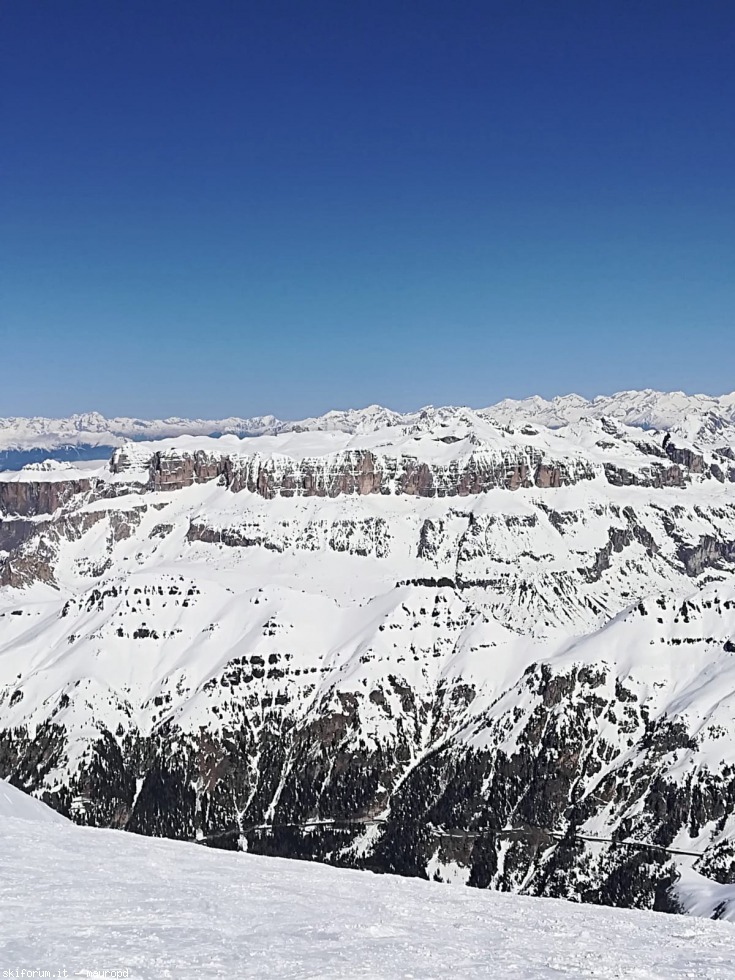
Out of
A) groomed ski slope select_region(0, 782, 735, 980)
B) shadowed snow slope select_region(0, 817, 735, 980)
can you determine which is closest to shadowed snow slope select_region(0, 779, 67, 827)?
groomed ski slope select_region(0, 782, 735, 980)

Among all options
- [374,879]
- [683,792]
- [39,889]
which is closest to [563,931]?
[374,879]

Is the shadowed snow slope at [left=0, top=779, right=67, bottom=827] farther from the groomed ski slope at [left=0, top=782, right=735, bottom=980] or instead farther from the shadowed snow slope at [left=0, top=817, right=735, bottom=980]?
the shadowed snow slope at [left=0, top=817, right=735, bottom=980]

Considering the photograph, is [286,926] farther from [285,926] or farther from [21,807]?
[21,807]

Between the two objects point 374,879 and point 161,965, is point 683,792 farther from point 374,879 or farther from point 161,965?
point 161,965

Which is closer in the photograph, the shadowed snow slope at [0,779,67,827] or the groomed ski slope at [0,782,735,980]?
the groomed ski slope at [0,782,735,980]

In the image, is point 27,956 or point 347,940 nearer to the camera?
point 27,956

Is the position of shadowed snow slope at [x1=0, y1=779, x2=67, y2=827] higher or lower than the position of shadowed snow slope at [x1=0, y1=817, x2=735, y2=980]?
lower

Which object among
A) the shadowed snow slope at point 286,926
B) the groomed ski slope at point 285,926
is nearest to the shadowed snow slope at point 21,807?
the groomed ski slope at point 285,926
